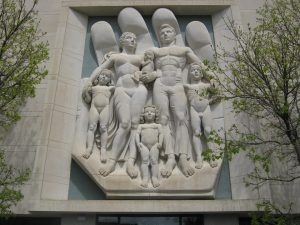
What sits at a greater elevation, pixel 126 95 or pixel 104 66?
pixel 104 66


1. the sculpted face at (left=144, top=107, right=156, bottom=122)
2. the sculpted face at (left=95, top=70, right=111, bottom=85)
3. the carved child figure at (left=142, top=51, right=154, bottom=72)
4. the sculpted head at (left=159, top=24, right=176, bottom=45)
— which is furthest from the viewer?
the sculpted head at (left=159, top=24, right=176, bottom=45)

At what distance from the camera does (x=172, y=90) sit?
10812mm

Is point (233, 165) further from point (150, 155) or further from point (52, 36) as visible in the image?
point (52, 36)

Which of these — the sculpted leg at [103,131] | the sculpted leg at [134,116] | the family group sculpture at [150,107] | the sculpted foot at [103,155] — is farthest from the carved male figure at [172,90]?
the sculpted foot at [103,155]

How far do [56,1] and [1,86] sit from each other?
662 cm

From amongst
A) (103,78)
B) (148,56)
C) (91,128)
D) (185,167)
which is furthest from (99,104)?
(185,167)

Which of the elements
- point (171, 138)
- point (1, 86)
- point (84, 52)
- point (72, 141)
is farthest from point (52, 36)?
point (171, 138)

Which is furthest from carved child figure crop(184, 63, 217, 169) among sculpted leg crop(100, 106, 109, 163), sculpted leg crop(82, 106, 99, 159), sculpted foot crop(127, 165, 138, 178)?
sculpted leg crop(82, 106, 99, 159)

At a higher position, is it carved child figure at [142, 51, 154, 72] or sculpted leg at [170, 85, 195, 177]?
carved child figure at [142, 51, 154, 72]

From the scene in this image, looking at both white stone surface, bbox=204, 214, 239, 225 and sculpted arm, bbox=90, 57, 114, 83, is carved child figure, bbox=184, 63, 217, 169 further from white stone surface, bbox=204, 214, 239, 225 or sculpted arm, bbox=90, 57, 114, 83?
sculpted arm, bbox=90, 57, 114, 83

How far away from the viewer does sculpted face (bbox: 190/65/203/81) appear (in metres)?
11.0

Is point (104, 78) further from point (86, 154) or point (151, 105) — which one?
point (86, 154)

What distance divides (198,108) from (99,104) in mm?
3112

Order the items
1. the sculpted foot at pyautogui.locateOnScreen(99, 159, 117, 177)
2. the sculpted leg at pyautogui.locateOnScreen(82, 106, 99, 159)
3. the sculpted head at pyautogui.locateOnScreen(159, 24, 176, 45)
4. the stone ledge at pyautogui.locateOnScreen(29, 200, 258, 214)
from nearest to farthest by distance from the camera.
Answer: the stone ledge at pyautogui.locateOnScreen(29, 200, 258, 214) → the sculpted foot at pyautogui.locateOnScreen(99, 159, 117, 177) → the sculpted leg at pyautogui.locateOnScreen(82, 106, 99, 159) → the sculpted head at pyautogui.locateOnScreen(159, 24, 176, 45)
